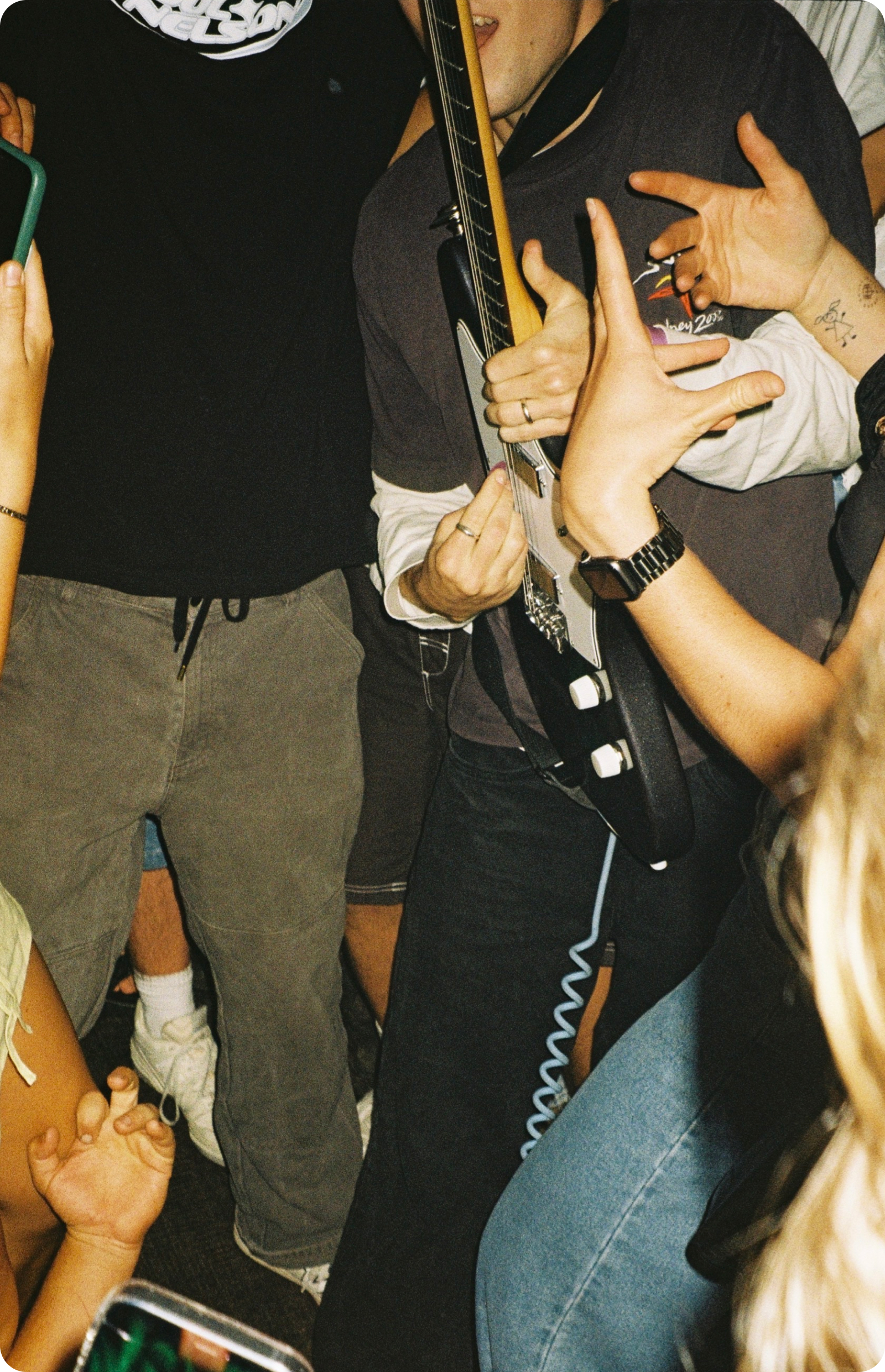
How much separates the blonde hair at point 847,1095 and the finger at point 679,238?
33.7 inches

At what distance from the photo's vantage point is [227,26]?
1397 millimetres

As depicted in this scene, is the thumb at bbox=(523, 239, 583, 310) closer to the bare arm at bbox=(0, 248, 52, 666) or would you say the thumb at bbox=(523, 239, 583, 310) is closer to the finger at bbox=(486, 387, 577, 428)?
the finger at bbox=(486, 387, 577, 428)

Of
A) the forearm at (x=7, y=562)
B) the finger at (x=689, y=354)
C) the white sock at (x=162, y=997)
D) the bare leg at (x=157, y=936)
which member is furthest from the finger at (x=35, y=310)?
the white sock at (x=162, y=997)

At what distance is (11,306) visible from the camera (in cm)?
116

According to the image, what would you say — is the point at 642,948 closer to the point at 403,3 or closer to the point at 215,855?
the point at 215,855

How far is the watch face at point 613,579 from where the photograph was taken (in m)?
1.01

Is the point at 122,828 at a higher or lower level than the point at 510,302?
lower

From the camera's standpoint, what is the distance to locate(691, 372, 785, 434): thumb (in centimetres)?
97

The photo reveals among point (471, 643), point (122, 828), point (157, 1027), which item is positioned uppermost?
point (471, 643)

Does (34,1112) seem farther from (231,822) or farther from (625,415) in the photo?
(625,415)

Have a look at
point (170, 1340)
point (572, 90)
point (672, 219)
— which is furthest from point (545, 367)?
point (170, 1340)

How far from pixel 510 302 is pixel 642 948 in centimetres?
98

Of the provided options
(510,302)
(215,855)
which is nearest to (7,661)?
(215,855)

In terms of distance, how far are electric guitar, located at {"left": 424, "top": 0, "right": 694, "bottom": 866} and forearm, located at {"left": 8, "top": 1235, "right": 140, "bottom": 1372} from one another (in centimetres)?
86
